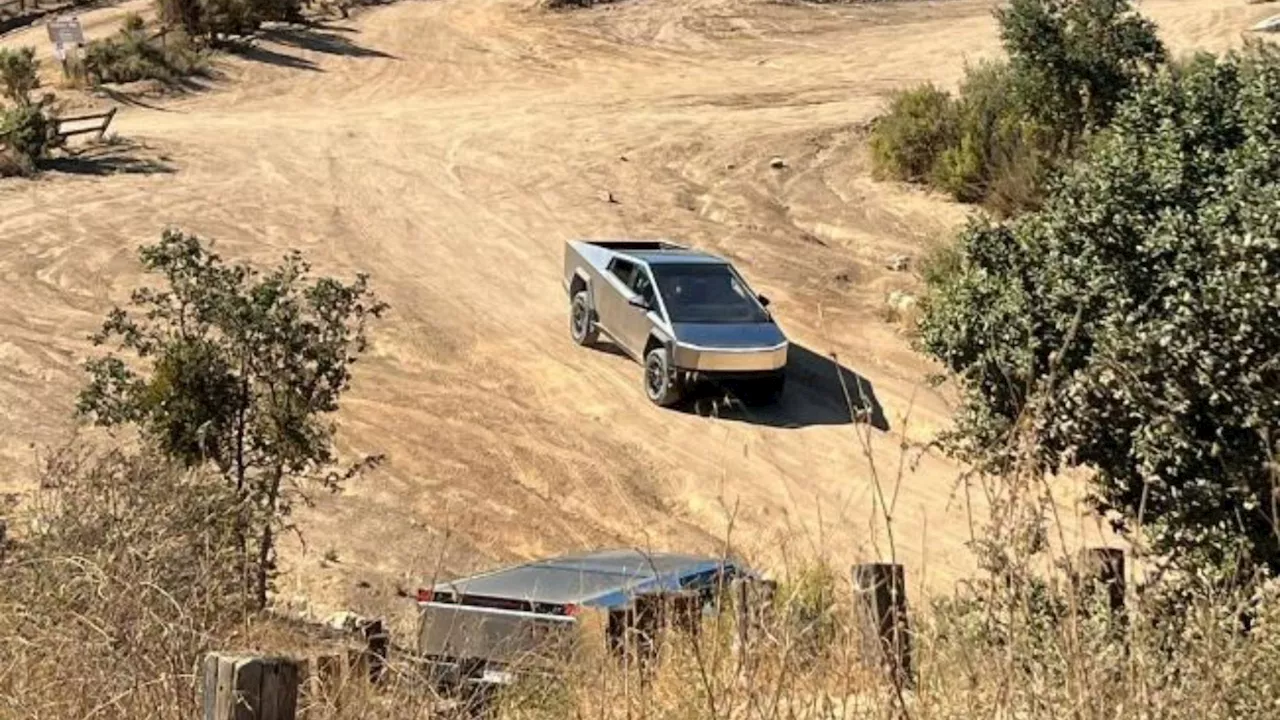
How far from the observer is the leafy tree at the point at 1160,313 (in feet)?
24.7

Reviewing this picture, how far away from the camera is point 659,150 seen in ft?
105

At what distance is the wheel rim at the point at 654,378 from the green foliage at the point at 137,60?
23.2 m

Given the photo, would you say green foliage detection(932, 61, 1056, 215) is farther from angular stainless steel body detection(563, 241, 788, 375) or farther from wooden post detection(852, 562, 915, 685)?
wooden post detection(852, 562, 915, 685)

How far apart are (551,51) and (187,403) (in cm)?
3435

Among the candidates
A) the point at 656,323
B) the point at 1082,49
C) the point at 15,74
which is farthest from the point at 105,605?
the point at 15,74

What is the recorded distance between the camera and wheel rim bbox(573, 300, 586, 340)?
20094 mm

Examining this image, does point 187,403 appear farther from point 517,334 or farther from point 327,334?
point 517,334

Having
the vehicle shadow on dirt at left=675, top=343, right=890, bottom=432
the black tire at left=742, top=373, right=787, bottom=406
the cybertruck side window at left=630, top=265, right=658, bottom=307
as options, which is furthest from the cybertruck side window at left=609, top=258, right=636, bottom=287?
the black tire at left=742, top=373, right=787, bottom=406

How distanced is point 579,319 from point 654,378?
7.75 ft

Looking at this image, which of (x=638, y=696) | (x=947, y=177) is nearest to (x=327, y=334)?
(x=638, y=696)

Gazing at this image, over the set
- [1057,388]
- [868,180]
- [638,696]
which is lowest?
[868,180]

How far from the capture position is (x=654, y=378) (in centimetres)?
1819

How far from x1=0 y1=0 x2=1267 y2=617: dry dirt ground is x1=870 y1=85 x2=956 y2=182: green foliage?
0.65 meters

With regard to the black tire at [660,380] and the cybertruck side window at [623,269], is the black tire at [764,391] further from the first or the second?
the cybertruck side window at [623,269]
